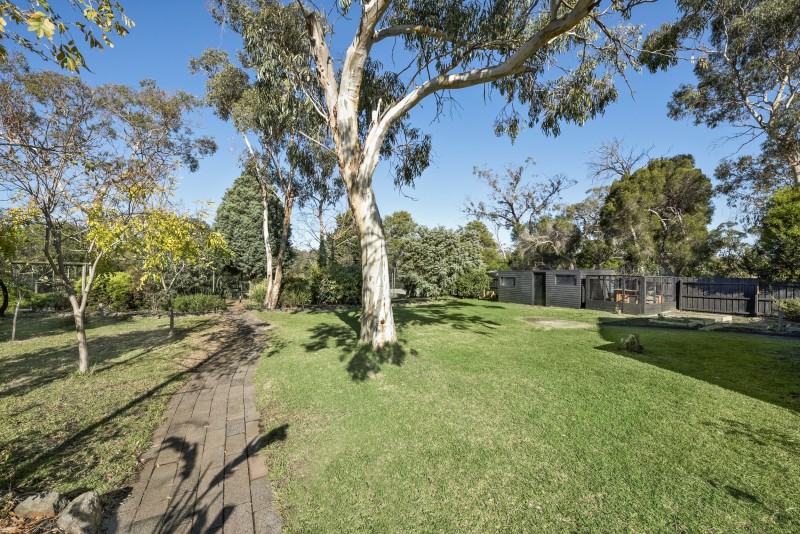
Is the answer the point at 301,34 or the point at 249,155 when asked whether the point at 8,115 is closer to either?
the point at 301,34

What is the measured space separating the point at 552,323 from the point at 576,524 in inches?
351

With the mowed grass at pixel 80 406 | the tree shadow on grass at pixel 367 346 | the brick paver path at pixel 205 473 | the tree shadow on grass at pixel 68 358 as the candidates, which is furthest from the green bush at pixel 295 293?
the brick paver path at pixel 205 473

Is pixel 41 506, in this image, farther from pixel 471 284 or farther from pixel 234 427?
pixel 471 284

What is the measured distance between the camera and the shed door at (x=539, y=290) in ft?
54.2

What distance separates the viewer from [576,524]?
6.95 ft

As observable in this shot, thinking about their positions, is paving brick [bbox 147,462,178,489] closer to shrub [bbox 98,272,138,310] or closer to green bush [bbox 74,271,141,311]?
green bush [bbox 74,271,141,311]

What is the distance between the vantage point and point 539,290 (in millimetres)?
Answer: 16641

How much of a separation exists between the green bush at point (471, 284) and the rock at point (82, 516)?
658 inches

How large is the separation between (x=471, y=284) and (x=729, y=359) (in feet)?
42.2

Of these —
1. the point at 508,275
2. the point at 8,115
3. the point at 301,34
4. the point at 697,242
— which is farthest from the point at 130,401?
the point at 697,242

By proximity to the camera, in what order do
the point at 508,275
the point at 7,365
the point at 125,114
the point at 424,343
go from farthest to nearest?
1. the point at 508,275
2. the point at 125,114
3. the point at 424,343
4. the point at 7,365

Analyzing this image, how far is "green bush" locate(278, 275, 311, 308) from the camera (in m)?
15.1

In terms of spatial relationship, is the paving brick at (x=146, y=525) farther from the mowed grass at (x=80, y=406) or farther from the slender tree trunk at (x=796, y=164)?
the slender tree trunk at (x=796, y=164)

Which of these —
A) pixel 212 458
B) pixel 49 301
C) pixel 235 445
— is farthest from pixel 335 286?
pixel 212 458
